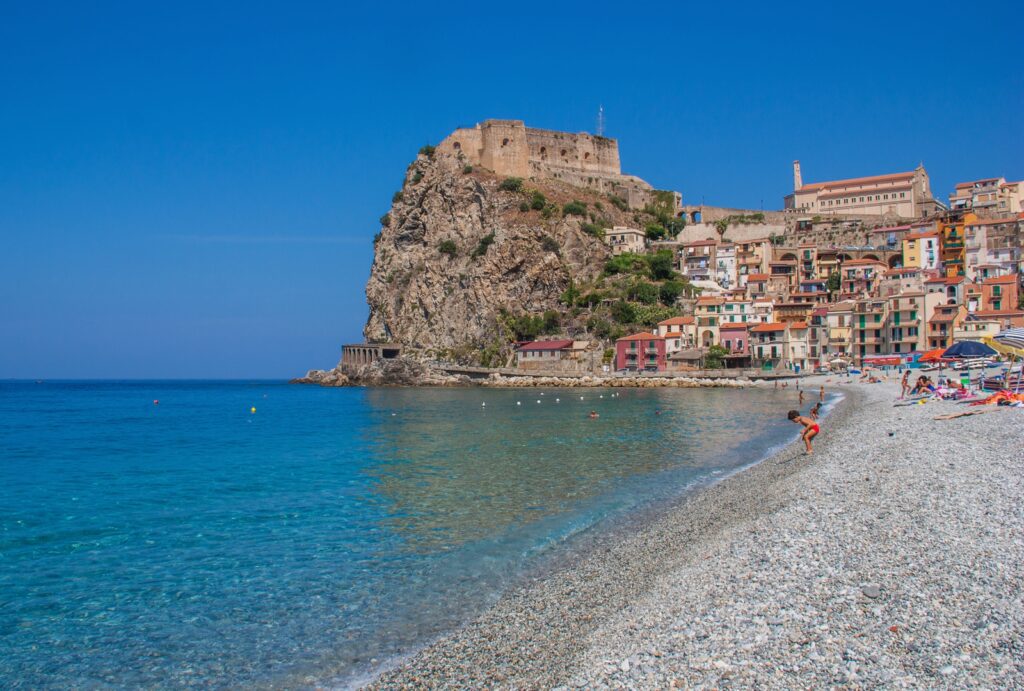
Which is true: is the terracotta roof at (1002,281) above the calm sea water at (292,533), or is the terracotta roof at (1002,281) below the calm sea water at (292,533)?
above

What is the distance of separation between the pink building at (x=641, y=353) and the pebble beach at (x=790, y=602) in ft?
184

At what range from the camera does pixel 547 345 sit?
75812 mm

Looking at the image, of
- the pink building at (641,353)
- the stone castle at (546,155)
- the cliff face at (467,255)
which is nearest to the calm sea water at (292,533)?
the pink building at (641,353)

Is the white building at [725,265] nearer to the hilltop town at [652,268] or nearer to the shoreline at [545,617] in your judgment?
the hilltop town at [652,268]

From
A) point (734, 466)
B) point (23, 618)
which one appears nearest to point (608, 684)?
point (23, 618)

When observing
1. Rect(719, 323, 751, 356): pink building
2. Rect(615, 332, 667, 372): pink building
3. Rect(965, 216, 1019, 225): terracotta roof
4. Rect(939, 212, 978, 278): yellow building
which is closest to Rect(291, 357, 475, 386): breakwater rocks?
Rect(615, 332, 667, 372): pink building

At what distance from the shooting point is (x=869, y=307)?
63406mm

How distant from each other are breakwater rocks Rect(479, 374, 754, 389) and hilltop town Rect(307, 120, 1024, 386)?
73.1 inches

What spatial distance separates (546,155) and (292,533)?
3357 inches

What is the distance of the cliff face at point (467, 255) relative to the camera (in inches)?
3174

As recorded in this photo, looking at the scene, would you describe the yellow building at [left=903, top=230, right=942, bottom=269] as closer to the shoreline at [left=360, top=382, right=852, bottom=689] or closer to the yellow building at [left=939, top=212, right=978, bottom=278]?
the yellow building at [left=939, top=212, right=978, bottom=278]

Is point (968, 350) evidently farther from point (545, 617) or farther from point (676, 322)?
point (545, 617)

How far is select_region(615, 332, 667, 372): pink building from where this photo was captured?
69.9 m

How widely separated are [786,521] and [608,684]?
5.68 metres
